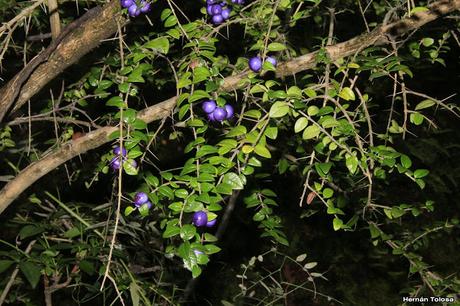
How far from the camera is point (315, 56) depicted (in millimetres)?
1396

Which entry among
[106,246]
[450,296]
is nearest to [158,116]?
[106,246]

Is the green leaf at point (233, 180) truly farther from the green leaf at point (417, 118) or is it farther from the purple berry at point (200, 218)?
the green leaf at point (417, 118)

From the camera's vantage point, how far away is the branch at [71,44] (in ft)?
4.89

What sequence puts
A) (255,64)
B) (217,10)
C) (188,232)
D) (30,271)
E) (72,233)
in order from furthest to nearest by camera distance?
1. (72,233)
2. (30,271)
3. (217,10)
4. (255,64)
5. (188,232)

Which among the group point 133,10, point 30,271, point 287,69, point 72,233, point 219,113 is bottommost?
point 72,233

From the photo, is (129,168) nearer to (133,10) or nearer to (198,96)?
(198,96)

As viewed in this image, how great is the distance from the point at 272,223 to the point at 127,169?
0.59 metres

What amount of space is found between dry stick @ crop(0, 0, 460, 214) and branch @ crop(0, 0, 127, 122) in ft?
0.60

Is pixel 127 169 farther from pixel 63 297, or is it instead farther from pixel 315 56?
pixel 63 297

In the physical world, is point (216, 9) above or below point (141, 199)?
above

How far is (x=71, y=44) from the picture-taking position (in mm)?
1536

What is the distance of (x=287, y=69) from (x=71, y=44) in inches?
23.8

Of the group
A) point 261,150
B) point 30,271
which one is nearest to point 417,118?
point 261,150

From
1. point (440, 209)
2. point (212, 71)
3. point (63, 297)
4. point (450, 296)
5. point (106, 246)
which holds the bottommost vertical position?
point (440, 209)
